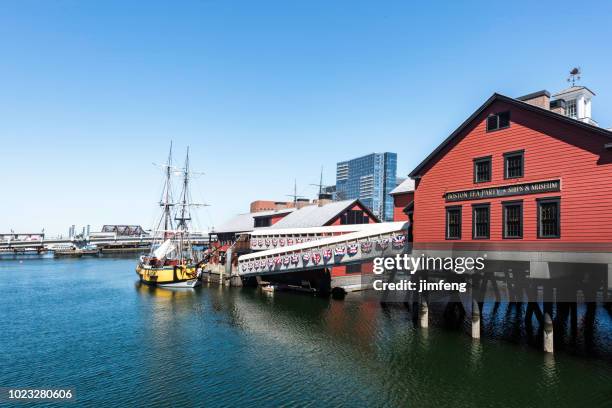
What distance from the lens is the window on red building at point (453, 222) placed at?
27906 millimetres

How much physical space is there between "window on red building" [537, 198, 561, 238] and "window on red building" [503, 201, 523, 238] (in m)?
1.11

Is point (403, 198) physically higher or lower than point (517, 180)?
higher

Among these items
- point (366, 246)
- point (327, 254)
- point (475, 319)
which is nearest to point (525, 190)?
point (475, 319)

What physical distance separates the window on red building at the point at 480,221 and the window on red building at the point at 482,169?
1.70 m

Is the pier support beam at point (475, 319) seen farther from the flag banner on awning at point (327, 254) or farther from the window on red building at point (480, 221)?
the flag banner on awning at point (327, 254)

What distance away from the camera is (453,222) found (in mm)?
28250

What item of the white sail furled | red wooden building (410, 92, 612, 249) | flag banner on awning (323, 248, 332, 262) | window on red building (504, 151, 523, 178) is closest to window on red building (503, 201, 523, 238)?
red wooden building (410, 92, 612, 249)

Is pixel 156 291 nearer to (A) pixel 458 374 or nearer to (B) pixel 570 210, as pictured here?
(A) pixel 458 374

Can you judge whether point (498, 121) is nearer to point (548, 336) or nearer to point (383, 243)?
point (548, 336)

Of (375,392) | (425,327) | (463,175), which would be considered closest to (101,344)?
(375,392)

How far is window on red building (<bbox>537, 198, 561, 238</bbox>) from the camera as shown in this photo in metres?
22.9

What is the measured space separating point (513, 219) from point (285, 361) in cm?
1614

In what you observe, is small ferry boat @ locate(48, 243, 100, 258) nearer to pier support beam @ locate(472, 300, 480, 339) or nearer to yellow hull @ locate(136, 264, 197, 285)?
yellow hull @ locate(136, 264, 197, 285)

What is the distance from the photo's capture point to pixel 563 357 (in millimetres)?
23438
